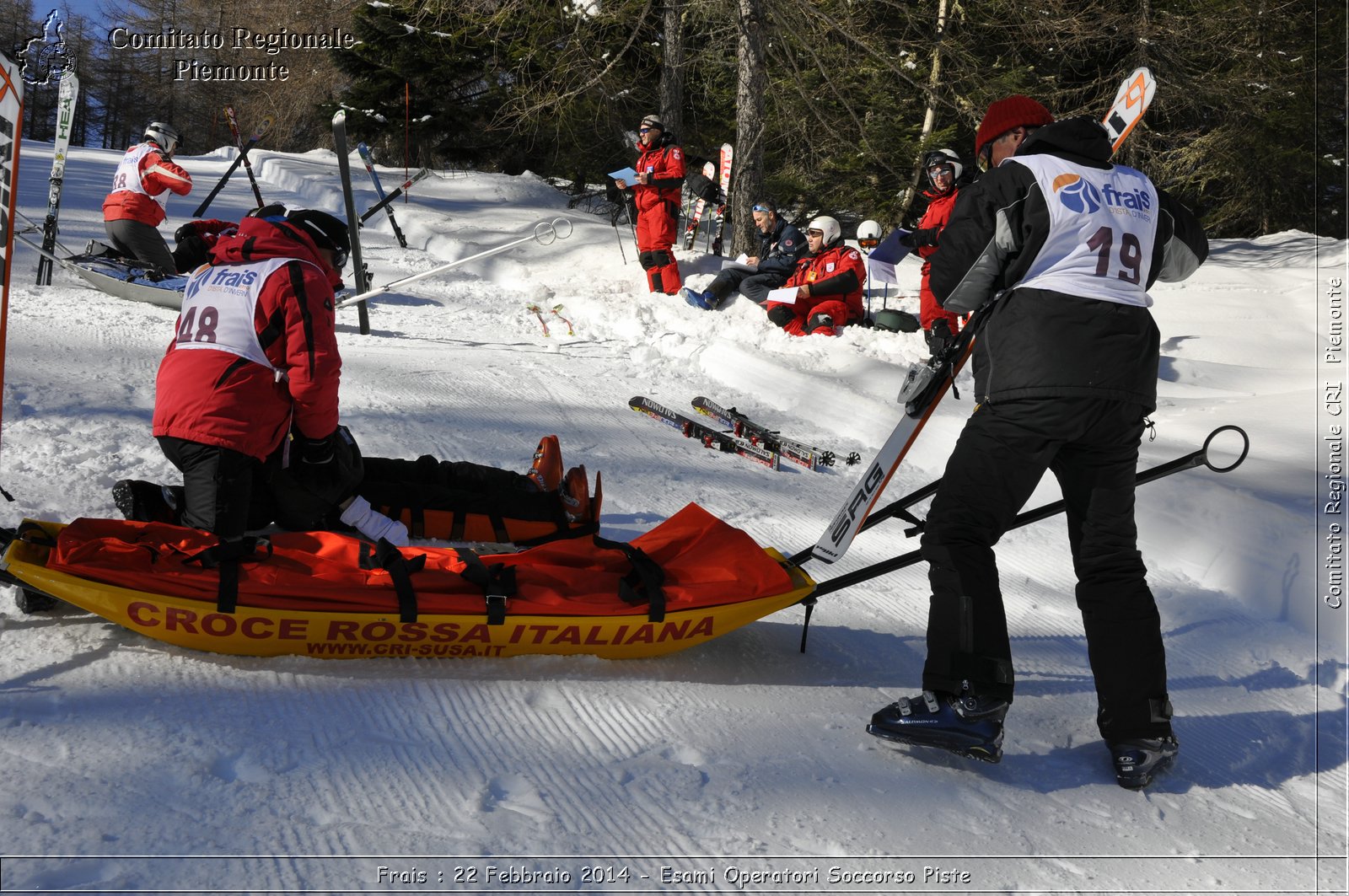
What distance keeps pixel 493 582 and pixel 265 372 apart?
3.47 feet

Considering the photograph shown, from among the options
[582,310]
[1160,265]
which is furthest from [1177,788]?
[582,310]

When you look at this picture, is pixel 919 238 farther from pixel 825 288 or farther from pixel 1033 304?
pixel 1033 304

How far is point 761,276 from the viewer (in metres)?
9.18

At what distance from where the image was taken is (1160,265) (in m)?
2.68

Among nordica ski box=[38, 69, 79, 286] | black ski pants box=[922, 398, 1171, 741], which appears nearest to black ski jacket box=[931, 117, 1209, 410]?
black ski pants box=[922, 398, 1171, 741]

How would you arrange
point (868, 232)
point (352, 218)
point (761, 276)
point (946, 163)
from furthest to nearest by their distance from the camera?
point (761, 276) < point (868, 232) < point (946, 163) < point (352, 218)

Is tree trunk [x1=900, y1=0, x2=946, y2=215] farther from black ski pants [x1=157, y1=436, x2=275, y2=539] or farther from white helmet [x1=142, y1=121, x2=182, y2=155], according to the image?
black ski pants [x1=157, y1=436, x2=275, y2=539]

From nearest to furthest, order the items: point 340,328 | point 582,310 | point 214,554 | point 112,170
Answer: point 214,554, point 340,328, point 582,310, point 112,170

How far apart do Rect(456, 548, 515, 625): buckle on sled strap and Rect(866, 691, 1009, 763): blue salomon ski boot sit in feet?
3.48

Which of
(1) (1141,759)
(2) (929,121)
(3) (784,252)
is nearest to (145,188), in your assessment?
(3) (784,252)

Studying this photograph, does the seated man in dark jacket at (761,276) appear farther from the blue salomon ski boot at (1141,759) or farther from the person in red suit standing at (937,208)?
the blue salomon ski boot at (1141,759)

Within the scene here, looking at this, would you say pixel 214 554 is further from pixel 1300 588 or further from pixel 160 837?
pixel 1300 588

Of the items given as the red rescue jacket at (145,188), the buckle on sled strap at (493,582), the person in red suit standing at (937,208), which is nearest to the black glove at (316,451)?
the buckle on sled strap at (493,582)

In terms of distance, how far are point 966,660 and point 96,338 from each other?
18.8 feet
